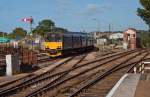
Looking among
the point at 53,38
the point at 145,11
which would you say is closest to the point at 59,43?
the point at 53,38

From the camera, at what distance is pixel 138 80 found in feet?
63.9

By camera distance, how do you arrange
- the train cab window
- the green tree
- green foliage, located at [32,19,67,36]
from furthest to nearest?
1. green foliage, located at [32,19,67,36]
2. the green tree
3. the train cab window

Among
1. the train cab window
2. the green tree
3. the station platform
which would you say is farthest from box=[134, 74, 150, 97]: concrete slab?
the green tree

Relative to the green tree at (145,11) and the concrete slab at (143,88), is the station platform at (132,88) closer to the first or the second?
the concrete slab at (143,88)

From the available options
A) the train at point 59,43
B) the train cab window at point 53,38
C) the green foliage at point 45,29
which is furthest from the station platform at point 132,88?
Result: the green foliage at point 45,29

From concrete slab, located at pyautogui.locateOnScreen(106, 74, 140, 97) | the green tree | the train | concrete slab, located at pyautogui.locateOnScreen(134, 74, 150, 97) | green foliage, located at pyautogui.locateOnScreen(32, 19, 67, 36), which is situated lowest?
concrete slab, located at pyautogui.locateOnScreen(106, 74, 140, 97)

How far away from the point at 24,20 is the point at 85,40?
15161 millimetres

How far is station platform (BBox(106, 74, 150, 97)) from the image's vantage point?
49.3ft

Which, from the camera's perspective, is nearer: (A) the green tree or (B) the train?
(B) the train

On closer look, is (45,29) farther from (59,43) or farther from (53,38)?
(59,43)

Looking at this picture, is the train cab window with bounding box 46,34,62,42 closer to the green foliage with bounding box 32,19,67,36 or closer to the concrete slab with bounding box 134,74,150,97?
the green foliage with bounding box 32,19,67,36

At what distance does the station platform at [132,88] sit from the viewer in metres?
15.0

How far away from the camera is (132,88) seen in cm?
1678

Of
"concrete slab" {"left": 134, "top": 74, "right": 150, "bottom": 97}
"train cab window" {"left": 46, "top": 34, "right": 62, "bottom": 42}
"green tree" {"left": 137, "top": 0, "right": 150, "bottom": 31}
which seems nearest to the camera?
"concrete slab" {"left": 134, "top": 74, "right": 150, "bottom": 97}
